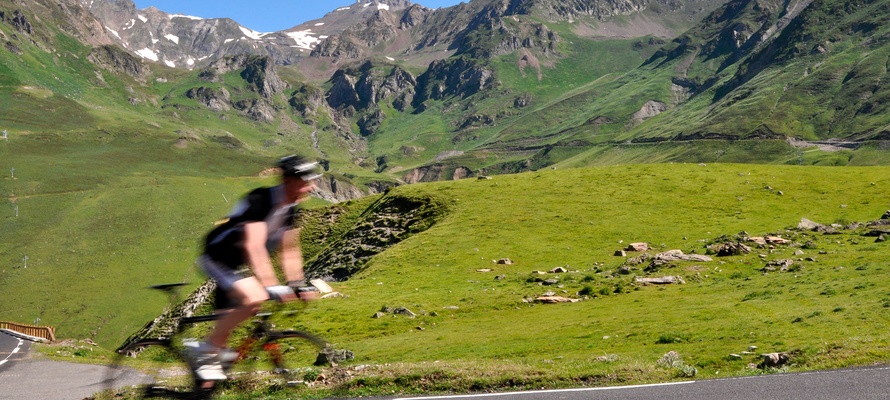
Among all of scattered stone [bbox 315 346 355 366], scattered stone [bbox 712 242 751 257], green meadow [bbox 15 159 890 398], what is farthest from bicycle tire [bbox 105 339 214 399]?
scattered stone [bbox 712 242 751 257]

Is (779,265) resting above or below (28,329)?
below

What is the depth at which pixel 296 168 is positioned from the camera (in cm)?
1274

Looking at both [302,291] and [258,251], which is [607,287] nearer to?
[302,291]

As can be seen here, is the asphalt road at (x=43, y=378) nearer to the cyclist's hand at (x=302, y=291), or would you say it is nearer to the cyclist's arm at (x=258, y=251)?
the cyclist's hand at (x=302, y=291)

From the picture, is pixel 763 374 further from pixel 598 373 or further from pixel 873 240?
pixel 873 240

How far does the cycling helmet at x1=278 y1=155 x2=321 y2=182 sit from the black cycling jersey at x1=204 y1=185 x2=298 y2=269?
374 millimetres

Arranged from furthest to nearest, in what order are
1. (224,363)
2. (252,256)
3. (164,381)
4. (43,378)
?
(43,378)
(164,381)
(224,363)
(252,256)

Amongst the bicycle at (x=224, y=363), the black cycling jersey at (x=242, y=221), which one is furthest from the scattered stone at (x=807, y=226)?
the black cycling jersey at (x=242, y=221)

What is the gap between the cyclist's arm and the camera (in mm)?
11914

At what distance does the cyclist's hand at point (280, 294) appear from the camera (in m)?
12.0

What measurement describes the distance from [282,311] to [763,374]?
12961mm

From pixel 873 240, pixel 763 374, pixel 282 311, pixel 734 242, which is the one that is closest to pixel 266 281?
pixel 282 311

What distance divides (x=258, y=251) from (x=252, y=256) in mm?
142

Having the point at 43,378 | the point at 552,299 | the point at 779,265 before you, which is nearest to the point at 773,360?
the point at 552,299
